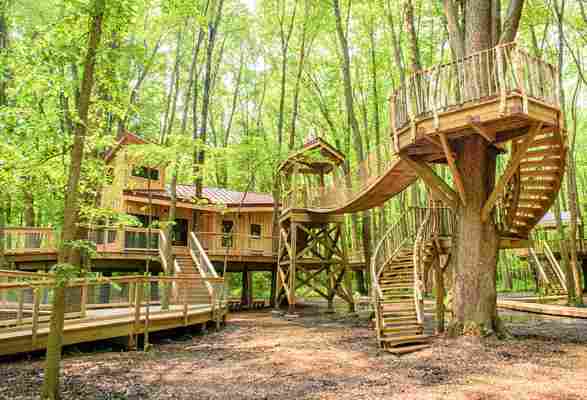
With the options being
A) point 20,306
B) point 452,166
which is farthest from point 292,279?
point 20,306

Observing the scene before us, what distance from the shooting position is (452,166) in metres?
10.0

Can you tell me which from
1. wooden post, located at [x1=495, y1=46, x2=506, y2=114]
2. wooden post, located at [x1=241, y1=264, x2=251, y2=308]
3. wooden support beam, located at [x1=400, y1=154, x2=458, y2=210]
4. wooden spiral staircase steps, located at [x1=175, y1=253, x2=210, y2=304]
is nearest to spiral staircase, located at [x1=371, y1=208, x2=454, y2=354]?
wooden support beam, located at [x1=400, y1=154, x2=458, y2=210]

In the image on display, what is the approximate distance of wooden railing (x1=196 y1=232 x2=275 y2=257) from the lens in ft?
74.4

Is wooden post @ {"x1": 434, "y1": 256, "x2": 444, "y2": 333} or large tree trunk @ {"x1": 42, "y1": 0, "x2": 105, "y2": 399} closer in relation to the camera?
large tree trunk @ {"x1": 42, "y1": 0, "x2": 105, "y2": 399}

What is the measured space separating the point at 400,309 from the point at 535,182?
477 cm

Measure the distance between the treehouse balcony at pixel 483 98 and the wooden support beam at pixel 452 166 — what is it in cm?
19

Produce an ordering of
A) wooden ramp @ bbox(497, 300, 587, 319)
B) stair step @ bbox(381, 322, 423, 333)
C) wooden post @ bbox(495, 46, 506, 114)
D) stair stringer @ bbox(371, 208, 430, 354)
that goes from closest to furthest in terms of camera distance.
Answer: wooden post @ bbox(495, 46, 506, 114)
stair stringer @ bbox(371, 208, 430, 354)
stair step @ bbox(381, 322, 423, 333)
wooden ramp @ bbox(497, 300, 587, 319)

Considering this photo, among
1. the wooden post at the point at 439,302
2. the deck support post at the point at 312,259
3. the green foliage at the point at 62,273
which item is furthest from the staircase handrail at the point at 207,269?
the green foliage at the point at 62,273

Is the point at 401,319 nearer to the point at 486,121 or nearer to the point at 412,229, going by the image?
the point at 412,229

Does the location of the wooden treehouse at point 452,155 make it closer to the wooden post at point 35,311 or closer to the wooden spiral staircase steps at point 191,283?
the wooden spiral staircase steps at point 191,283

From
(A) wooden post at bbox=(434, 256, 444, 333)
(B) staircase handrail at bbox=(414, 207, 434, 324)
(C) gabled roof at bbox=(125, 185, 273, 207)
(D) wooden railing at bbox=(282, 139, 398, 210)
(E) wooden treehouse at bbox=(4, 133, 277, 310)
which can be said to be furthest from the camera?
(C) gabled roof at bbox=(125, 185, 273, 207)

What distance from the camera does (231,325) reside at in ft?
51.4

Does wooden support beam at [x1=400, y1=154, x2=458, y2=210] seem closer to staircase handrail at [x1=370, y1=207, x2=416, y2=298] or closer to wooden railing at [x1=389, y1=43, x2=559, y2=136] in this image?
wooden railing at [x1=389, y1=43, x2=559, y2=136]

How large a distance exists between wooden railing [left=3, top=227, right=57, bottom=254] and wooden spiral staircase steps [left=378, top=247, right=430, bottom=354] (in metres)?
13.2
